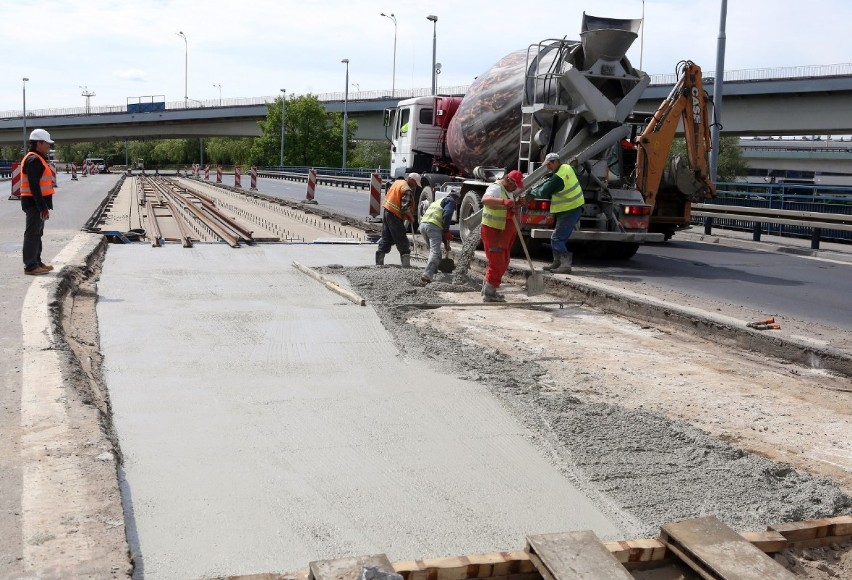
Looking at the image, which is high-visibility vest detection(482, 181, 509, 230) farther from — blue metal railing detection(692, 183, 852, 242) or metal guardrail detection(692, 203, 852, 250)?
blue metal railing detection(692, 183, 852, 242)

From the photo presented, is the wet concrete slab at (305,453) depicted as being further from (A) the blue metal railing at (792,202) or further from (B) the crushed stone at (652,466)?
(A) the blue metal railing at (792,202)

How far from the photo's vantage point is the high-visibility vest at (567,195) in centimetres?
1180

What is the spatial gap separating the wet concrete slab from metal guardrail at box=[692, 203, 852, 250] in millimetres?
11593

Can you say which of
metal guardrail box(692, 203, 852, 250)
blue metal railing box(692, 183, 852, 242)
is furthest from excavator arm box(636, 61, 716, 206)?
blue metal railing box(692, 183, 852, 242)

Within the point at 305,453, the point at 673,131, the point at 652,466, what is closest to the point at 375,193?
the point at 673,131

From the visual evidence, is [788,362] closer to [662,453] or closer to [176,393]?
[662,453]

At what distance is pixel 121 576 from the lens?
3.04 meters

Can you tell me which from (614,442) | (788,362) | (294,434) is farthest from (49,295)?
(788,362)

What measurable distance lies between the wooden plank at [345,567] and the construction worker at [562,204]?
29.6 feet

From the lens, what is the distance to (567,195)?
11.8 metres

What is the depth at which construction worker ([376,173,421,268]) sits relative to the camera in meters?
11.5

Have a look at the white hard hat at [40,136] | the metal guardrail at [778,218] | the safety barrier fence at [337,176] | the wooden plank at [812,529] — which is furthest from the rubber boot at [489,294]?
the safety barrier fence at [337,176]

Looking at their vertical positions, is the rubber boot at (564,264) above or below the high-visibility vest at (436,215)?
below

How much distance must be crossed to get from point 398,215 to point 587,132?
10.9 feet
